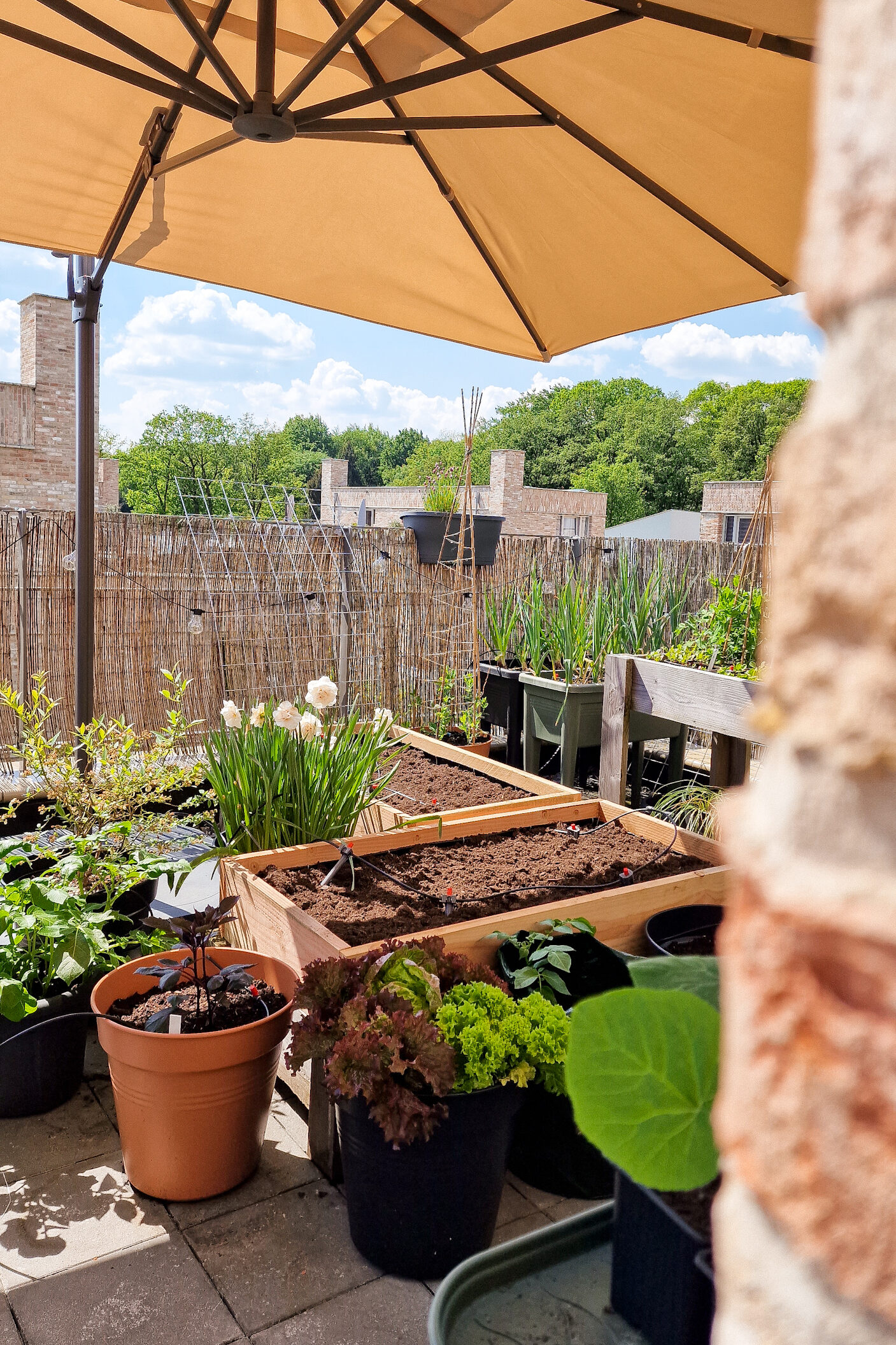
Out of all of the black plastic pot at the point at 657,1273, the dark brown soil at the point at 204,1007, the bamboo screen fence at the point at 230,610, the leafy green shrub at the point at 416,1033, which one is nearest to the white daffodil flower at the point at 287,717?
the dark brown soil at the point at 204,1007

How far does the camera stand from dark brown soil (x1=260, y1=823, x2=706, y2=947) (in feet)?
8.39

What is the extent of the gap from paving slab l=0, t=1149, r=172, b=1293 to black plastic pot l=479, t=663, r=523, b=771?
11.4 feet

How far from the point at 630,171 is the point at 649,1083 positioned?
2.56 metres

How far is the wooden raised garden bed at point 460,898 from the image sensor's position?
2.33 metres

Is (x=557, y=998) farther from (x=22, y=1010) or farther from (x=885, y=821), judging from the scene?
(x=885, y=821)

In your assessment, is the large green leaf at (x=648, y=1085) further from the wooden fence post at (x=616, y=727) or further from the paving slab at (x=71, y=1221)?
the wooden fence post at (x=616, y=727)

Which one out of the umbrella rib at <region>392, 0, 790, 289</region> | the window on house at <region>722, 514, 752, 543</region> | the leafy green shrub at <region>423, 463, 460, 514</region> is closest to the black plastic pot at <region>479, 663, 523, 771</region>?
the leafy green shrub at <region>423, 463, 460, 514</region>

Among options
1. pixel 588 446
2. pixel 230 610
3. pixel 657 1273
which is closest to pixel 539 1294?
pixel 657 1273

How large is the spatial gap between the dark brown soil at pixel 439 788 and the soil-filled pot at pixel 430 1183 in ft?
5.94

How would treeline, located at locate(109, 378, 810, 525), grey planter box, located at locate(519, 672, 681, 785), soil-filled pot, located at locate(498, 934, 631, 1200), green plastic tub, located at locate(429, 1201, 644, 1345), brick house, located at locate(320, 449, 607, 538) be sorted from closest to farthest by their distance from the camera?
green plastic tub, located at locate(429, 1201, 644, 1345) < soil-filled pot, located at locate(498, 934, 631, 1200) < grey planter box, located at locate(519, 672, 681, 785) < brick house, located at locate(320, 449, 607, 538) < treeline, located at locate(109, 378, 810, 525)

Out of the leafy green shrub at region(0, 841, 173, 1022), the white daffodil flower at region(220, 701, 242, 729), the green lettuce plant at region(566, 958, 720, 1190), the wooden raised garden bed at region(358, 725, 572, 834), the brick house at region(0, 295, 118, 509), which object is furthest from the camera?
the brick house at region(0, 295, 118, 509)

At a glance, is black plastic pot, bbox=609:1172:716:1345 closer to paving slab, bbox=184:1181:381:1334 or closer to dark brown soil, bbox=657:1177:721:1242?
dark brown soil, bbox=657:1177:721:1242

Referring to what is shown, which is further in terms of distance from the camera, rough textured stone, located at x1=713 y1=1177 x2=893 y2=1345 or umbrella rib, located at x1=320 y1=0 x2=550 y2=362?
umbrella rib, located at x1=320 y1=0 x2=550 y2=362

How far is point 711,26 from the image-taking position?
189 centimetres
